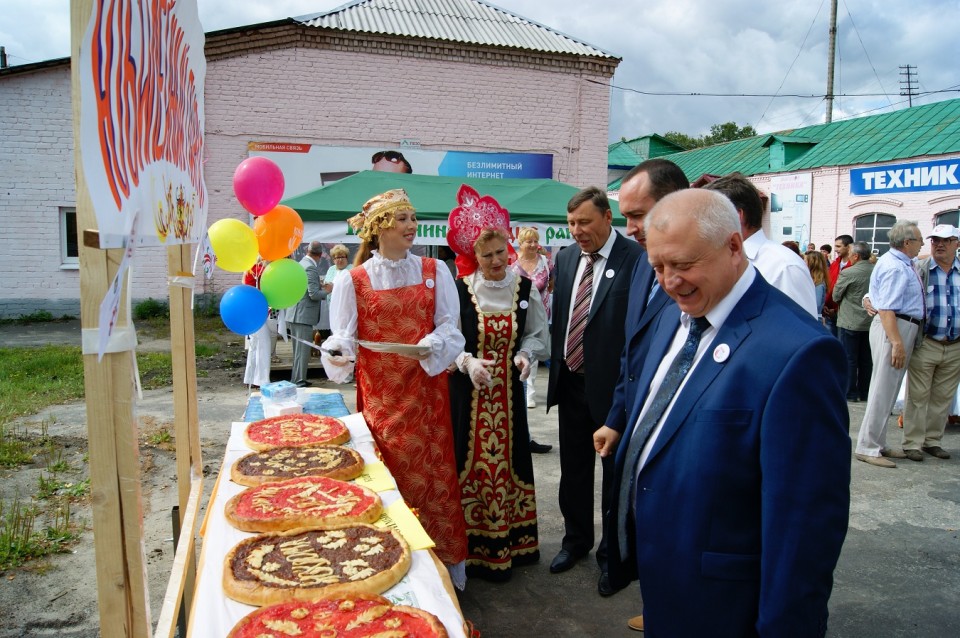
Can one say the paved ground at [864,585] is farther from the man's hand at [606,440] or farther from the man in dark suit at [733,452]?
the man in dark suit at [733,452]

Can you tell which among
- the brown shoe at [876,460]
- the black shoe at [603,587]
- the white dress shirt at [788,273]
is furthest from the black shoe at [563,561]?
the brown shoe at [876,460]

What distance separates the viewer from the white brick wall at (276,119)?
511 inches

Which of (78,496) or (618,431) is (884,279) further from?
(78,496)

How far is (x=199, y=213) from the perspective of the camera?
2.60 meters

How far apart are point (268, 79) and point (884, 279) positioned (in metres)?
11.5

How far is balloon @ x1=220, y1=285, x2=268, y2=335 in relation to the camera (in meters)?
3.24

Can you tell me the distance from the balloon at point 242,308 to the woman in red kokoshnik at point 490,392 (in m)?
1.14

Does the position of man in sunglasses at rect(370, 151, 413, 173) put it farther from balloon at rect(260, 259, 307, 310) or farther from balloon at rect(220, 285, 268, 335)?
balloon at rect(220, 285, 268, 335)

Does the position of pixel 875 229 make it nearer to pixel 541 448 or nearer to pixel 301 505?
pixel 541 448

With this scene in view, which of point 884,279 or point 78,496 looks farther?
point 884,279

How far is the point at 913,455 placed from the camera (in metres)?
6.03

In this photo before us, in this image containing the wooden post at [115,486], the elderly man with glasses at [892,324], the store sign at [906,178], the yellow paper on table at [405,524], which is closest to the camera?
the wooden post at [115,486]

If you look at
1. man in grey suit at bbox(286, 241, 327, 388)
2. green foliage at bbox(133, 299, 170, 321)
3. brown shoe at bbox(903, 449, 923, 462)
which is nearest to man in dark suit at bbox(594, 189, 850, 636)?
brown shoe at bbox(903, 449, 923, 462)

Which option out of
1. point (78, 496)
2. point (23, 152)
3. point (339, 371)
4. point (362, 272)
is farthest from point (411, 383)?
point (23, 152)
